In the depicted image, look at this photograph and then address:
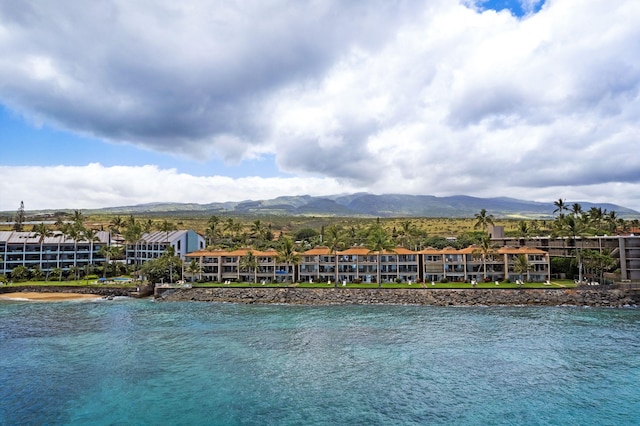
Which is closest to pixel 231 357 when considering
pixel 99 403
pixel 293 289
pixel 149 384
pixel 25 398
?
pixel 149 384

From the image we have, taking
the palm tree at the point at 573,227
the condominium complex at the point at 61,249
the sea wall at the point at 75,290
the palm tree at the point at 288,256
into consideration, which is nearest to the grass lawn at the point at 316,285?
the sea wall at the point at 75,290

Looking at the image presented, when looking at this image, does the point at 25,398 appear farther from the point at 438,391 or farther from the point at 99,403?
the point at 438,391

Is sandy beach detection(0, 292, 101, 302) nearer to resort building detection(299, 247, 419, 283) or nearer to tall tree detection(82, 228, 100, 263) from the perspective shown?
tall tree detection(82, 228, 100, 263)

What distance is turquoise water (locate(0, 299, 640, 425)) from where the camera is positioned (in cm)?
3134

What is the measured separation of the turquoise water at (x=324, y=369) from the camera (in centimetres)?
3134

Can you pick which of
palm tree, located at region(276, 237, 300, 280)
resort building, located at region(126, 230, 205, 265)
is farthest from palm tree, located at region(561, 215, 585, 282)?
resort building, located at region(126, 230, 205, 265)

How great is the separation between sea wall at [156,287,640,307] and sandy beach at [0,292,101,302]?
1592cm

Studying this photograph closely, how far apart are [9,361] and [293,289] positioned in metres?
50.0

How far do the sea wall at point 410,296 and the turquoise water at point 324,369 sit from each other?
933 cm

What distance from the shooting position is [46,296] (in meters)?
89.2

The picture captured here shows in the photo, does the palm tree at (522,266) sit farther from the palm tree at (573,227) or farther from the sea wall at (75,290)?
the sea wall at (75,290)

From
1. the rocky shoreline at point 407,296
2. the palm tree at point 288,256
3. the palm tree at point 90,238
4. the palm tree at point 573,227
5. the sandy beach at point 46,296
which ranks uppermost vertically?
the palm tree at point 573,227

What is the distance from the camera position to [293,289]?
282ft

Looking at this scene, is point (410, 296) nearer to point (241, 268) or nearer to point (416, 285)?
point (416, 285)
